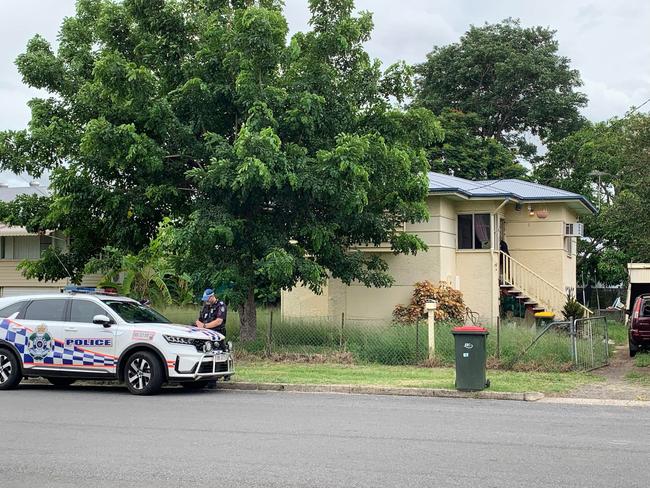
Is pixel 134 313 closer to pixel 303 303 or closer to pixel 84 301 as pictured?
pixel 84 301

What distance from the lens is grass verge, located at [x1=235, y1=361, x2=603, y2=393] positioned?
1417 centimetres

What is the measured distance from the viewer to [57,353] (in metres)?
13.6

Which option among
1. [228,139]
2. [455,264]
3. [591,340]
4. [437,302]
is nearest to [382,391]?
[591,340]

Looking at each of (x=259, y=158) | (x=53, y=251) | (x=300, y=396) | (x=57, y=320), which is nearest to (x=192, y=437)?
(x=300, y=396)

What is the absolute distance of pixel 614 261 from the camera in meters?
38.2

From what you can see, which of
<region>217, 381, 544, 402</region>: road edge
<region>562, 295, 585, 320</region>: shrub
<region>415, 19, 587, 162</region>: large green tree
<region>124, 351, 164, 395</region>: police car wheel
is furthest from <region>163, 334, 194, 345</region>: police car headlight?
<region>415, 19, 587, 162</region>: large green tree

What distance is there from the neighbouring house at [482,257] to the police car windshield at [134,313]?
10167 millimetres

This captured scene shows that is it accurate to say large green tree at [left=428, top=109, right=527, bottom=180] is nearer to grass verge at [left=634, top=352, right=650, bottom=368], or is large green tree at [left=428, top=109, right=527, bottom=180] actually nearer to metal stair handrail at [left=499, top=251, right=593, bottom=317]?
metal stair handrail at [left=499, top=251, right=593, bottom=317]

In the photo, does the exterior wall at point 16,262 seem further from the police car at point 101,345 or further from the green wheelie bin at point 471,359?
the green wheelie bin at point 471,359

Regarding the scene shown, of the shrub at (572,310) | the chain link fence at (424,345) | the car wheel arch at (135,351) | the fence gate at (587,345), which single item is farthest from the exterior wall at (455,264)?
the car wheel arch at (135,351)

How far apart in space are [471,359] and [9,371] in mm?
7981

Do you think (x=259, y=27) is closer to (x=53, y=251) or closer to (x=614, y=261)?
(x=53, y=251)

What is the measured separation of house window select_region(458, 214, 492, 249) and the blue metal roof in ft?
3.06

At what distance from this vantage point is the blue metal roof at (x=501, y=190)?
83.0 feet
